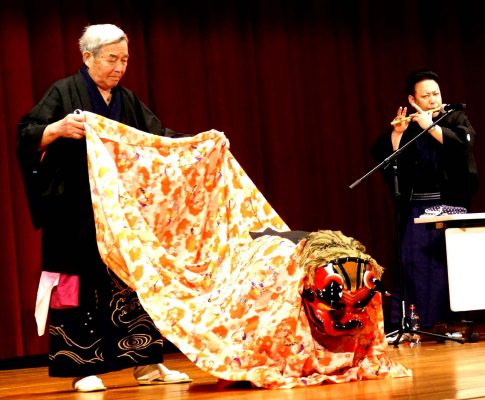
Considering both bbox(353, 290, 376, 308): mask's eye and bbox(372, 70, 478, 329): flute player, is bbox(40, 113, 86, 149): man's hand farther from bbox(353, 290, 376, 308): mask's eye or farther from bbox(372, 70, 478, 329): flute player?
bbox(372, 70, 478, 329): flute player

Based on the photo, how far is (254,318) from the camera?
359cm

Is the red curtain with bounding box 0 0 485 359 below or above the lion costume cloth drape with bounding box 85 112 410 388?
above

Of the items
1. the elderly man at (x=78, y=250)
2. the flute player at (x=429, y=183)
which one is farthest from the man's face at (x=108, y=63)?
the flute player at (x=429, y=183)

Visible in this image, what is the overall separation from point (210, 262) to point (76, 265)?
561 mm

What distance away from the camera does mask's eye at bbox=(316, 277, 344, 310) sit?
3.43 m

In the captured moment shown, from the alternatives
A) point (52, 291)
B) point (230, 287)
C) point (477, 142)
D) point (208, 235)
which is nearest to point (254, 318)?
point (230, 287)

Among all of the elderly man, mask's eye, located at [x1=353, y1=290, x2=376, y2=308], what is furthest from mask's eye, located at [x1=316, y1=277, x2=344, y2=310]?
the elderly man

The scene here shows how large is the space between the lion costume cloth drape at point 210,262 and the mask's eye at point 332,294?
12cm

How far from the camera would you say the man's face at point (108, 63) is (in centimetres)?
402

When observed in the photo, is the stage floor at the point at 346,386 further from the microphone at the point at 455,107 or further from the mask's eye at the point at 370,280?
the microphone at the point at 455,107

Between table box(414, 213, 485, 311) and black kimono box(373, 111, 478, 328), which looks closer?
table box(414, 213, 485, 311)

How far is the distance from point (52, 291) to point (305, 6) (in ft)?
12.0

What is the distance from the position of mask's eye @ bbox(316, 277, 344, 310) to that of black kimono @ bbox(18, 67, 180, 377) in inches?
36.5

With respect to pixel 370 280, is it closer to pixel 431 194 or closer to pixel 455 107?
pixel 455 107
